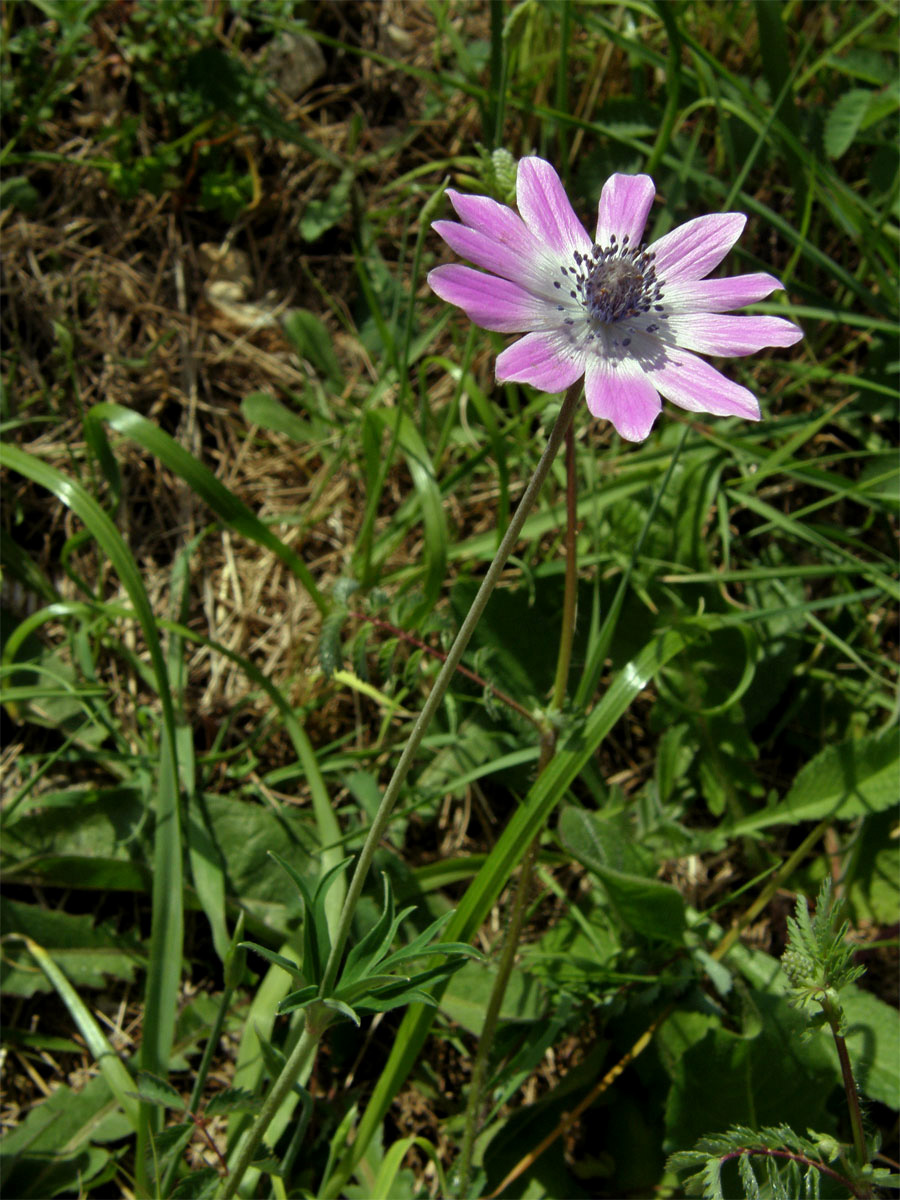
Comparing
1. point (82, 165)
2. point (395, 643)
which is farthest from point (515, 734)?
point (82, 165)

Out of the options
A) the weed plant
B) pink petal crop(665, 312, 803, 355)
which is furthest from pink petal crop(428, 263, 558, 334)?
the weed plant

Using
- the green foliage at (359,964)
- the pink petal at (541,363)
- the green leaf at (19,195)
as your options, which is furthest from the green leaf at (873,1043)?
the green leaf at (19,195)

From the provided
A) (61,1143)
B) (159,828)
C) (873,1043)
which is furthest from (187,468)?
(873,1043)

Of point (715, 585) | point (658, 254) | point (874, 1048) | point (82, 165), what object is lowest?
point (874, 1048)

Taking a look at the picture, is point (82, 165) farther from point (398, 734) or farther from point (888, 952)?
point (888, 952)

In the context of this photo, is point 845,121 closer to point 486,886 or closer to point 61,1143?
point 486,886

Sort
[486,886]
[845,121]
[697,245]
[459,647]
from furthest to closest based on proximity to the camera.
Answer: [845,121] < [486,886] < [697,245] < [459,647]
